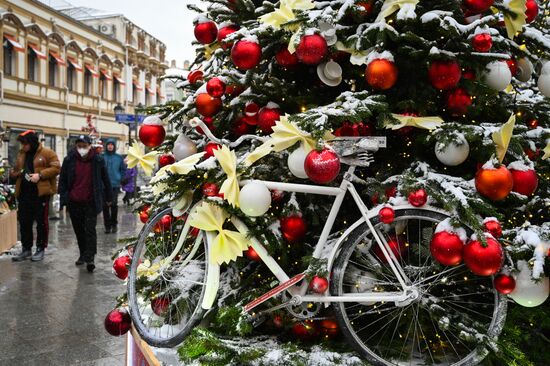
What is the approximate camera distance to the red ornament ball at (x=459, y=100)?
2102mm

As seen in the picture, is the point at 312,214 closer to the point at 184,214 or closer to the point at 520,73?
the point at 184,214

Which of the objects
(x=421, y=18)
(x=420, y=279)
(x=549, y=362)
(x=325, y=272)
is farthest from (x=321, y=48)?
(x=549, y=362)

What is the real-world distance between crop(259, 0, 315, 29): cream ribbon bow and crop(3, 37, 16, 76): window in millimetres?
24310

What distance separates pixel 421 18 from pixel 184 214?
1406 millimetres

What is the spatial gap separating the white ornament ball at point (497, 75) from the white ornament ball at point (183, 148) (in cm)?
145

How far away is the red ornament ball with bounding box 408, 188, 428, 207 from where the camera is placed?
190cm

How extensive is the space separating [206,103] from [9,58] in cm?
2465

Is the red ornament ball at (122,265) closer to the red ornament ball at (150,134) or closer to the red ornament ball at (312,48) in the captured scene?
the red ornament ball at (150,134)

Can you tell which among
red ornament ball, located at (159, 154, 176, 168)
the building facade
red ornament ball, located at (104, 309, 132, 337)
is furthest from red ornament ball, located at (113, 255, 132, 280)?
the building facade

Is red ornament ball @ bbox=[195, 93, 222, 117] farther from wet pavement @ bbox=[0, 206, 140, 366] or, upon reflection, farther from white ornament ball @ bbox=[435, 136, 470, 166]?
wet pavement @ bbox=[0, 206, 140, 366]

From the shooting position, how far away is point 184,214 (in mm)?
2445

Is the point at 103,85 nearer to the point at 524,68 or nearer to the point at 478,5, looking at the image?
the point at 524,68

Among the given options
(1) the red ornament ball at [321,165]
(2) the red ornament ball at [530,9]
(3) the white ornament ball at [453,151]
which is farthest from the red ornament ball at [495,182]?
(2) the red ornament ball at [530,9]

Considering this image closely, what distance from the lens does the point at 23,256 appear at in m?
6.89
